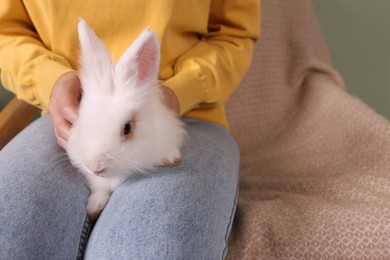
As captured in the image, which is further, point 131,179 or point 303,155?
point 303,155

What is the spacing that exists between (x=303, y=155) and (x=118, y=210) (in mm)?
705

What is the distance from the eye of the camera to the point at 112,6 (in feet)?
2.86

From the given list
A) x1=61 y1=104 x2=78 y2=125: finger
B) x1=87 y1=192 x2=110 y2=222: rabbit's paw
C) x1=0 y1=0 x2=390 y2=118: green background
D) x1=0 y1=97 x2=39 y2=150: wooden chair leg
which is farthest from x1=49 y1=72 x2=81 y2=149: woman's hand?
x1=0 y1=0 x2=390 y2=118: green background

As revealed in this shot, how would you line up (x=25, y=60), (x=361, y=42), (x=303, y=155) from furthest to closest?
(x=361, y=42)
(x=303, y=155)
(x=25, y=60)

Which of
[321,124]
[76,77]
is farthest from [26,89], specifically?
[321,124]

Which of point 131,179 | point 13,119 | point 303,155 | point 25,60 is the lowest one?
point 303,155

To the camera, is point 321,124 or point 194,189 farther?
point 321,124

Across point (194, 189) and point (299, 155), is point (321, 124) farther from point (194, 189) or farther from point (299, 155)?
point (194, 189)

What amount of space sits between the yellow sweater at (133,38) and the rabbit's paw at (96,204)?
0.21 metres

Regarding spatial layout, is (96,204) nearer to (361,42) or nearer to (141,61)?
(141,61)

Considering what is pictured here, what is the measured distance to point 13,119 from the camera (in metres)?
1.07

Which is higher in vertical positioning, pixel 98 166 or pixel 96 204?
pixel 98 166

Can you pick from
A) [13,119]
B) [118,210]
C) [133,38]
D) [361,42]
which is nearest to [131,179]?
[118,210]

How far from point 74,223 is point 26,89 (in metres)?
0.33
